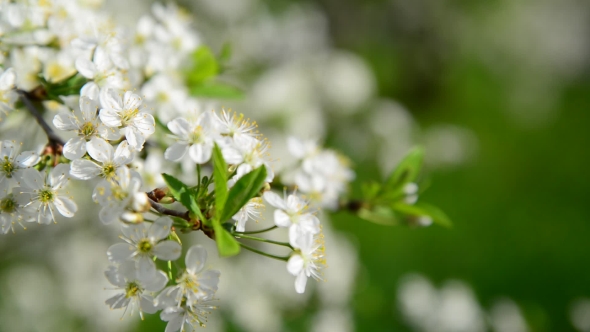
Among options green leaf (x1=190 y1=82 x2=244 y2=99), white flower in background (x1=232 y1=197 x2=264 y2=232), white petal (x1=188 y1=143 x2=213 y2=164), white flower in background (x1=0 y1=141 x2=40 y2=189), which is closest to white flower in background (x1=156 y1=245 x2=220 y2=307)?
white flower in background (x1=232 y1=197 x2=264 y2=232)

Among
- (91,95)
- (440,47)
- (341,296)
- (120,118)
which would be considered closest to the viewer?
(120,118)

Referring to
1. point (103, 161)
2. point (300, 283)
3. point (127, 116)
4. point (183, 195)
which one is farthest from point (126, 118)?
point (300, 283)

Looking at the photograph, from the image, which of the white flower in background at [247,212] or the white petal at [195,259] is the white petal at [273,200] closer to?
the white flower in background at [247,212]

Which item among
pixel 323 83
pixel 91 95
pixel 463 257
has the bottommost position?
pixel 463 257

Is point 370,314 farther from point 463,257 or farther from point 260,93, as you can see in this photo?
point 463,257

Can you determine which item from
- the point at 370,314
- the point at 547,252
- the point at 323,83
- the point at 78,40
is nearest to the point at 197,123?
the point at 78,40

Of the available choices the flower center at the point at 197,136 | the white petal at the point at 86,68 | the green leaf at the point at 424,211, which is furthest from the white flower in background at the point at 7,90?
the green leaf at the point at 424,211
